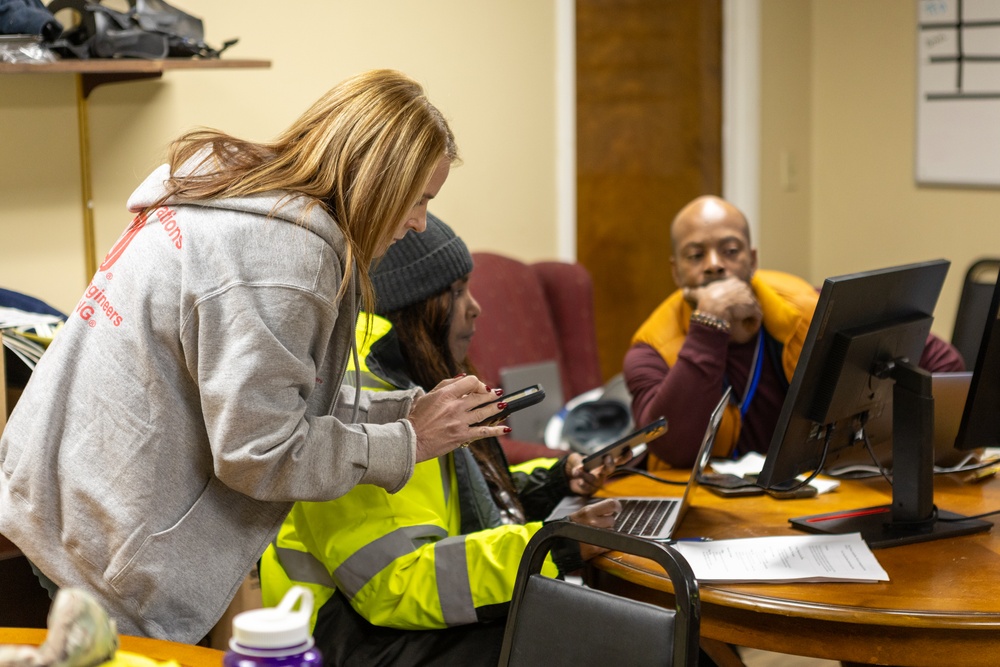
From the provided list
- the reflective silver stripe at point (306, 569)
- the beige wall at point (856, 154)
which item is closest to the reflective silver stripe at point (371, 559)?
the reflective silver stripe at point (306, 569)

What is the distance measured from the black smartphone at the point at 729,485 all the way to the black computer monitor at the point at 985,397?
1.24 ft

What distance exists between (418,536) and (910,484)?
0.85 metres

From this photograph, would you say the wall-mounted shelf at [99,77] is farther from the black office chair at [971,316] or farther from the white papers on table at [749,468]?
the black office chair at [971,316]

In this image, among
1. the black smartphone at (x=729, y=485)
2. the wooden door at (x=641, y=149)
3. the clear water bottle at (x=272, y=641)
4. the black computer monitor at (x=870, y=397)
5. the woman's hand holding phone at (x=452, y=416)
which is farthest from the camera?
the wooden door at (x=641, y=149)

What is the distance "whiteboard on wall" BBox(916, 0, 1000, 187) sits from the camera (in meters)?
4.19

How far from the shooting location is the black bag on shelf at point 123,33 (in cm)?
249

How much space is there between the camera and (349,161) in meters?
1.42

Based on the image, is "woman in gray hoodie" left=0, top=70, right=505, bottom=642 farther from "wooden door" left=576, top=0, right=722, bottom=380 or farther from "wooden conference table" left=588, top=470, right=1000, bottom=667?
"wooden door" left=576, top=0, right=722, bottom=380

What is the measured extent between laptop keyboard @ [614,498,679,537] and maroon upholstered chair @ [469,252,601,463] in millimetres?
1413

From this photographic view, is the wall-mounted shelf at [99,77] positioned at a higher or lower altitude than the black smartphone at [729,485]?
higher

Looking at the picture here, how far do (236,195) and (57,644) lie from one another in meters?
0.66

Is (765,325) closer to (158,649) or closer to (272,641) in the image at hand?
(158,649)

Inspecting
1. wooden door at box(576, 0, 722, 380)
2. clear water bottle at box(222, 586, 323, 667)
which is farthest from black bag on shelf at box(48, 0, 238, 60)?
wooden door at box(576, 0, 722, 380)

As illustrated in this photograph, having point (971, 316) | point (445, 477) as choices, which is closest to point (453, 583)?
point (445, 477)
